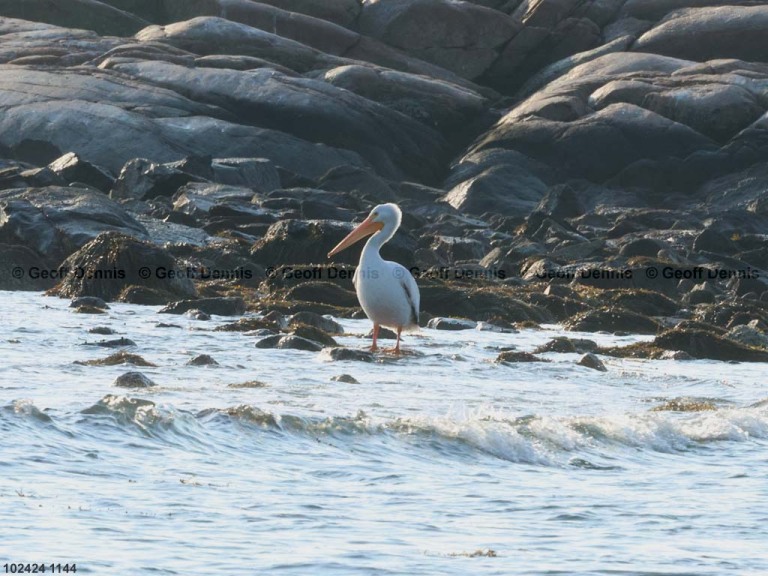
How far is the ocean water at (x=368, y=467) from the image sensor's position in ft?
22.8

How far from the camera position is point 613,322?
19.9 metres

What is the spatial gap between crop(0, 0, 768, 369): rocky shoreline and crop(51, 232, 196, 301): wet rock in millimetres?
35

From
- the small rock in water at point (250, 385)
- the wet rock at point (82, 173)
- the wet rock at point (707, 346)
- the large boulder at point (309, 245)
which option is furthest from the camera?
the wet rock at point (82, 173)

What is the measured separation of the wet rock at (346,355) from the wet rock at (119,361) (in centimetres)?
220

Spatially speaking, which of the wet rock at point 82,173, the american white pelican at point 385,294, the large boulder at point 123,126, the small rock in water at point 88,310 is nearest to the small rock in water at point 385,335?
the american white pelican at point 385,294

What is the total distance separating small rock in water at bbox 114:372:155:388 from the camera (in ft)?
36.7

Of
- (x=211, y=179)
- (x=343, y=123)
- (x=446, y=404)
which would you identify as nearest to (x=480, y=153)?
(x=343, y=123)

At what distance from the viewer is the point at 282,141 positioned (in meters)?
45.0

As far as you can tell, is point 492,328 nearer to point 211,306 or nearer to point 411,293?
point 411,293

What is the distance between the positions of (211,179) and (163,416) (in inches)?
1129

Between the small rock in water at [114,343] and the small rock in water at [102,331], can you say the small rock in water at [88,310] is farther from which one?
the small rock in water at [114,343]

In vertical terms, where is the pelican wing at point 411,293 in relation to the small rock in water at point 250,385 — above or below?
above

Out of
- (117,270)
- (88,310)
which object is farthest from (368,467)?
(117,270)

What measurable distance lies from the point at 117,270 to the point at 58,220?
13.3 feet
